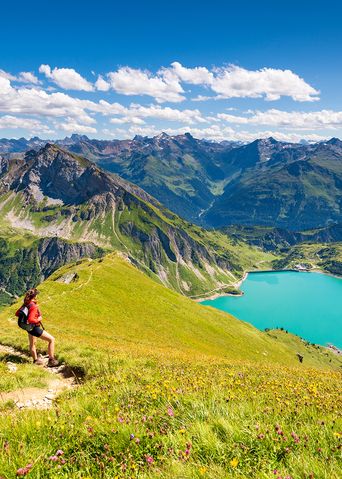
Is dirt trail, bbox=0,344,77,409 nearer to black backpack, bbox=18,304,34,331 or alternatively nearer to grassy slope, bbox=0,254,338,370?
black backpack, bbox=18,304,34,331

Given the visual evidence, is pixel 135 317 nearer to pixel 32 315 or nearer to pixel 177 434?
pixel 32 315

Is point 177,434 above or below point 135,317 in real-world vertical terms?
above

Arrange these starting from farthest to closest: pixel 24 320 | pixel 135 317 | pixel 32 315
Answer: pixel 135 317
pixel 32 315
pixel 24 320

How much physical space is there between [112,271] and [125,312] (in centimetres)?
2897

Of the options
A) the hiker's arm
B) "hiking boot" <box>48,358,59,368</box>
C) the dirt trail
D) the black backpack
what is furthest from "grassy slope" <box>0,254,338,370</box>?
the black backpack

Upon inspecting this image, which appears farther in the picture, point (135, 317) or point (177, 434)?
point (135, 317)

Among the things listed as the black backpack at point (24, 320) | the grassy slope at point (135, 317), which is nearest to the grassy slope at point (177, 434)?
the black backpack at point (24, 320)

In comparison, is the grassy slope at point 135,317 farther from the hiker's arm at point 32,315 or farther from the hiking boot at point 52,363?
the hiker's arm at point 32,315

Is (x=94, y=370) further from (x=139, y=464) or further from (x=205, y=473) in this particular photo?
A: (x=205, y=473)

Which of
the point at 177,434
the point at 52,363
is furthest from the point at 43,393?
the point at 177,434

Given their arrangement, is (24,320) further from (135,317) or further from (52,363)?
(135,317)

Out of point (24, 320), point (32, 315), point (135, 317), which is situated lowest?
point (135, 317)

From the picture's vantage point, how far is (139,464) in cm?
601

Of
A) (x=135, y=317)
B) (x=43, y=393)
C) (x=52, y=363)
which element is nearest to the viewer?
(x=43, y=393)
